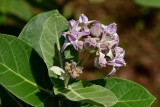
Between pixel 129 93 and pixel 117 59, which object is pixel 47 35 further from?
pixel 129 93

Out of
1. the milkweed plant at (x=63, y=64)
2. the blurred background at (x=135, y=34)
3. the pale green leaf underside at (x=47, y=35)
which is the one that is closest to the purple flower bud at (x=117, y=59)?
the milkweed plant at (x=63, y=64)

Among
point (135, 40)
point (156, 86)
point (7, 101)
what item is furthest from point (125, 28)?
point (7, 101)

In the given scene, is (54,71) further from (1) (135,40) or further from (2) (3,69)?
(1) (135,40)

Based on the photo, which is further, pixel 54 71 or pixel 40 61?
pixel 40 61

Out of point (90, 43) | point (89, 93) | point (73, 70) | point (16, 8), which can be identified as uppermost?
point (90, 43)

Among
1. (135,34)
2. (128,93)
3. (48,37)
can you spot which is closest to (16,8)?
(48,37)

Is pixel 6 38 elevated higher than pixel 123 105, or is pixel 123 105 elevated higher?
pixel 6 38

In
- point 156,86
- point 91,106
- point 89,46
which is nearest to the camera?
point 89,46

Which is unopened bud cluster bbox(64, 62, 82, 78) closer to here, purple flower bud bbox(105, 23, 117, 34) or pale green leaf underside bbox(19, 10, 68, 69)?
pale green leaf underside bbox(19, 10, 68, 69)
